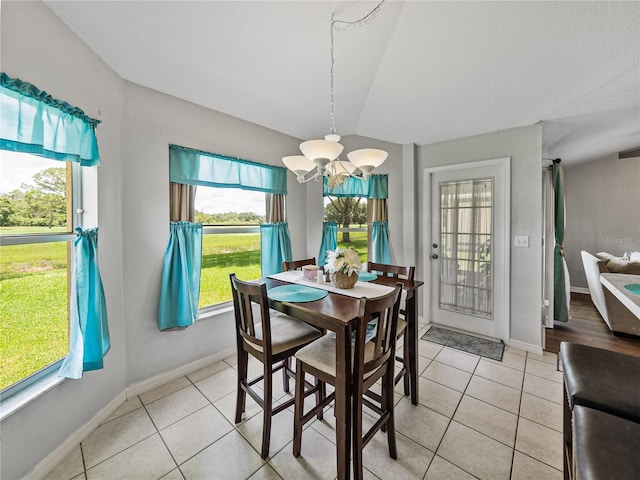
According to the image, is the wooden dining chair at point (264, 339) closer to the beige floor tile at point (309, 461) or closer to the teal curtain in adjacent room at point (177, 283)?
the beige floor tile at point (309, 461)

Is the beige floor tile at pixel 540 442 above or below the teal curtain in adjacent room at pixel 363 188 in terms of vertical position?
below

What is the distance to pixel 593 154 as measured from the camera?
4.34m

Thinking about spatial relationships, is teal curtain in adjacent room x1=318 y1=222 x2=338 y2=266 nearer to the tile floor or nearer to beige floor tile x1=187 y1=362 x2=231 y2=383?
beige floor tile x1=187 y1=362 x2=231 y2=383

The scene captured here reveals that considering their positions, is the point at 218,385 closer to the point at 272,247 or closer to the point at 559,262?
the point at 272,247

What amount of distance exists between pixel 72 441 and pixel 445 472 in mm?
2220

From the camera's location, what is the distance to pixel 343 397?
49.6 inches

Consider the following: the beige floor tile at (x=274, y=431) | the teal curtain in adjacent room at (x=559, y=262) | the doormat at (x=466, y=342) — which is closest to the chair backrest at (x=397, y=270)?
the doormat at (x=466, y=342)

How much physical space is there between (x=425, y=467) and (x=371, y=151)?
195 centimetres

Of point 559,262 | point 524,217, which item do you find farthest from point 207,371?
point 559,262

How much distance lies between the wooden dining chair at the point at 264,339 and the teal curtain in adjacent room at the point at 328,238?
156 centimetres

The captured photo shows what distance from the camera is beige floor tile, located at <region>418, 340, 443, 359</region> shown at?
265 cm

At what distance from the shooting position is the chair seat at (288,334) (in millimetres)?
1622

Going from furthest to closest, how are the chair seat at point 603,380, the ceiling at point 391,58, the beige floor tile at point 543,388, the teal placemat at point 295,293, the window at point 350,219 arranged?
the window at point 350,219 → the beige floor tile at point 543,388 → the teal placemat at point 295,293 → the ceiling at point 391,58 → the chair seat at point 603,380

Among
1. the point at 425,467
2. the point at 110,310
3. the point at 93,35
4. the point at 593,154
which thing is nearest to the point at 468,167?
the point at 425,467
